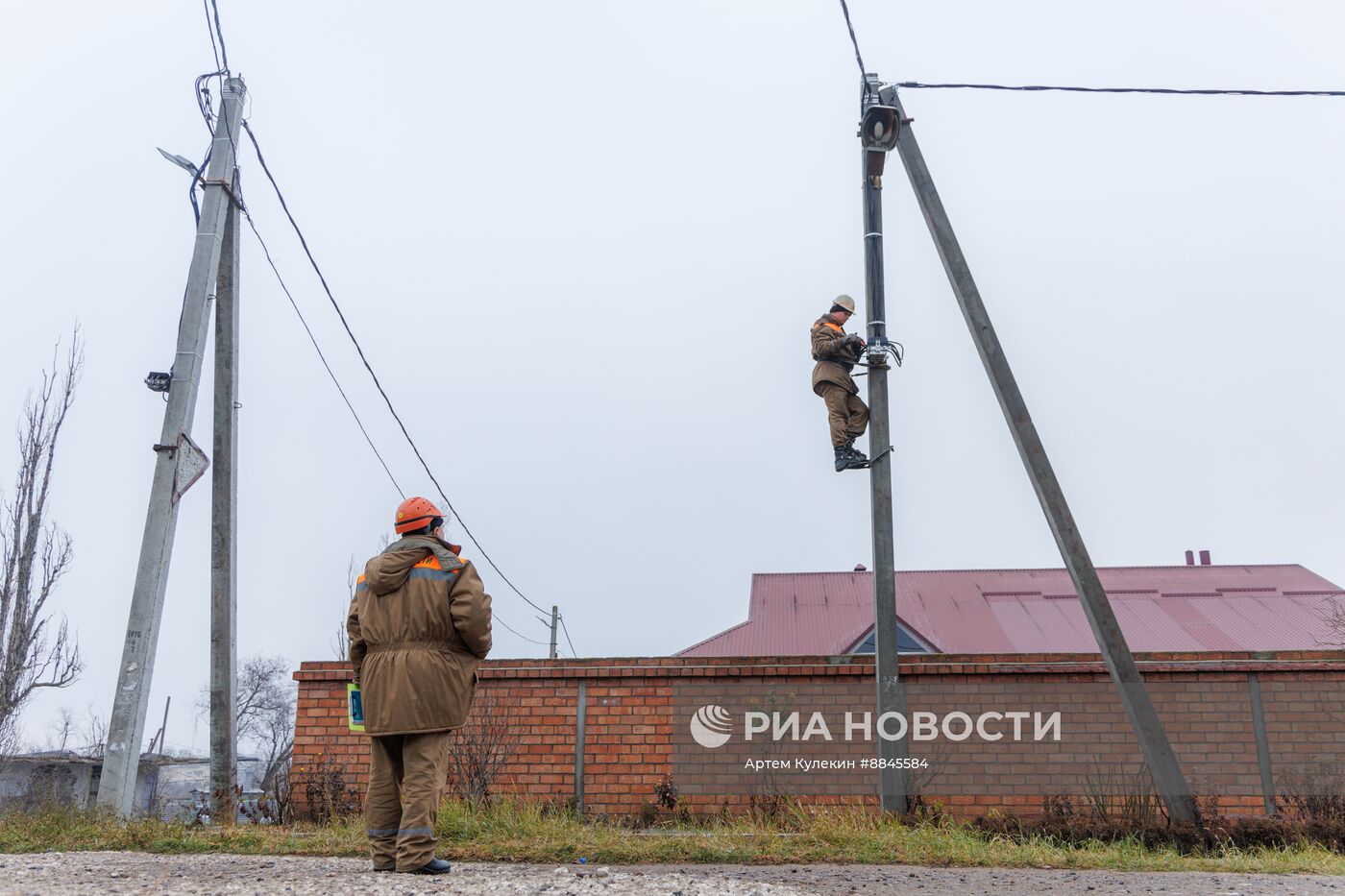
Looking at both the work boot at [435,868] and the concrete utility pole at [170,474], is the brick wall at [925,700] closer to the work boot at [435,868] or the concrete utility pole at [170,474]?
the concrete utility pole at [170,474]

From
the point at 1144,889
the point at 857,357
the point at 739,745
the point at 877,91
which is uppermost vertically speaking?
the point at 877,91

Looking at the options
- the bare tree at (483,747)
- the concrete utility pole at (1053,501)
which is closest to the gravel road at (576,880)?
the concrete utility pole at (1053,501)

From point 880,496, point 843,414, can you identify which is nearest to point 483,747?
point 880,496

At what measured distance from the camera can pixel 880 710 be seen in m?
6.97

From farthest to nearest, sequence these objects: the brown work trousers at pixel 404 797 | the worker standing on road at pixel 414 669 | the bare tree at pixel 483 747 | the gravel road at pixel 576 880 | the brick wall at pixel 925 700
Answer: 1. the bare tree at pixel 483 747
2. the brick wall at pixel 925 700
3. the worker standing on road at pixel 414 669
4. the brown work trousers at pixel 404 797
5. the gravel road at pixel 576 880

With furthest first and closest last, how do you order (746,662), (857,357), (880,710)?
(746,662), (857,357), (880,710)

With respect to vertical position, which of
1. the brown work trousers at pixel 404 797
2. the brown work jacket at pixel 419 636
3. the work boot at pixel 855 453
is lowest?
the brown work trousers at pixel 404 797

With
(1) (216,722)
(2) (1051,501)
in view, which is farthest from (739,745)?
(1) (216,722)

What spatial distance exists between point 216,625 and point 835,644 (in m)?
14.0

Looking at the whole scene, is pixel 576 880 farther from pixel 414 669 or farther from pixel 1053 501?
pixel 1053 501

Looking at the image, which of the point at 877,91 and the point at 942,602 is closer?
the point at 877,91

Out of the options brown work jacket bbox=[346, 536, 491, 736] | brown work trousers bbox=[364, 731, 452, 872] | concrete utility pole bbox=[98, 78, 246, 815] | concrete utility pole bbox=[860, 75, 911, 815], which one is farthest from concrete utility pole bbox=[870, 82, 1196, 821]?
concrete utility pole bbox=[98, 78, 246, 815]

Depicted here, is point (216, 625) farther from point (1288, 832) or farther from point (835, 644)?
point (835, 644)

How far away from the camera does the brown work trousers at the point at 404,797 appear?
458cm
